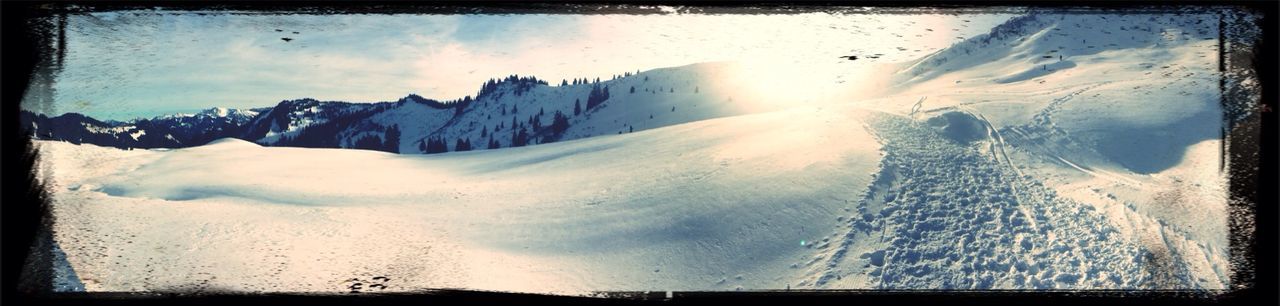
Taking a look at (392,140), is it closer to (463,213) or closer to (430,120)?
(430,120)

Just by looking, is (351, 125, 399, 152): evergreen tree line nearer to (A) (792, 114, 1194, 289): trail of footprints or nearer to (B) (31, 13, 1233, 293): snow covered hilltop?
(B) (31, 13, 1233, 293): snow covered hilltop

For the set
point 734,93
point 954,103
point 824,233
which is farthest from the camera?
point 954,103

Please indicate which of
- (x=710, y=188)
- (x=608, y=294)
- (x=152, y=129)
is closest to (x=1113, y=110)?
(x=710, y=188)

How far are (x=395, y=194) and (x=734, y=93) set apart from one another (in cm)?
296

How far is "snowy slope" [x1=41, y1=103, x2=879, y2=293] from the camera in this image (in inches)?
159

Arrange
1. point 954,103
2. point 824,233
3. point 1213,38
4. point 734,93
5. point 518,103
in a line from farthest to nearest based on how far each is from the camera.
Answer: point 954,103
point 734,93
point 824,233
point 1213,38
point 518,103

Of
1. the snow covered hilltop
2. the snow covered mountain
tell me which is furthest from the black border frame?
the snow covered mountain

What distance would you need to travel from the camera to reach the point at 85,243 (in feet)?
13.4

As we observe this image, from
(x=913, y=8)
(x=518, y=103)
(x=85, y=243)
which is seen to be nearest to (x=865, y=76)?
(x=913, y=8)

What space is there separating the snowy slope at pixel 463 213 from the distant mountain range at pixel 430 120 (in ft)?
0.38

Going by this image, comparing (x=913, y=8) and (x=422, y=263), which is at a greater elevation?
(x=913, y=8)

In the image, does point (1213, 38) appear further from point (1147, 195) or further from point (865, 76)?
point (865, 76)

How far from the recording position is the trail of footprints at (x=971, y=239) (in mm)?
4051

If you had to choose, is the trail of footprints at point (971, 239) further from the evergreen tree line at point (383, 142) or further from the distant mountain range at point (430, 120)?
the evergreen tree line at point (383, 142)
